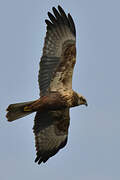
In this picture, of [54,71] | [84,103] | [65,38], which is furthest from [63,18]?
[84,103]

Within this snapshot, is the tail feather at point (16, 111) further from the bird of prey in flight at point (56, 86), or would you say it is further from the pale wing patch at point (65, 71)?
the pale wing patch at point (65, 71)

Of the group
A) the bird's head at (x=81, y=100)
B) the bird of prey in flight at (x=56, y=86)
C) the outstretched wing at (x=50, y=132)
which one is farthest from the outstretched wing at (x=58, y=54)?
the outstretched wing at (x=50, y=132)

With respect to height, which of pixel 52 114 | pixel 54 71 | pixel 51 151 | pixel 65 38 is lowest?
pixel 51 151

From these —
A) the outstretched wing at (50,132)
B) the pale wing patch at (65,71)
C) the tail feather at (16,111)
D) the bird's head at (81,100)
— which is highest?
the pale wing patch at (65,71)

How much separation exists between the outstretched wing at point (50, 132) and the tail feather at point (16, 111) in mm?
811

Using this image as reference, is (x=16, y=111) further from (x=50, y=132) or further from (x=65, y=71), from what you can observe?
(x=65, y=71)

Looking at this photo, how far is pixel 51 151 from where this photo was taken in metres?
14.4

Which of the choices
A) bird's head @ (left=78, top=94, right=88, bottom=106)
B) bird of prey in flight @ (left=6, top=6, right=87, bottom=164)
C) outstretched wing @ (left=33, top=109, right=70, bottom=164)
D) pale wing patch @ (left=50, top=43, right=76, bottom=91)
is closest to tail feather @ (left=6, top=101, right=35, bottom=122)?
bird of prey in flight @ (left=6, top=6, right=87, bottom=164)

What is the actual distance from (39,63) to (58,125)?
1.81m

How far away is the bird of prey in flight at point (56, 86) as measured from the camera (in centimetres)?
1385

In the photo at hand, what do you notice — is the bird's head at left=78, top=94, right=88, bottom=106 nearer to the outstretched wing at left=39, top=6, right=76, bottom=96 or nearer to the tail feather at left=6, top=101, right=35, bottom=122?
the outstretched wing at left=39, top=6, right=76, bottom=96

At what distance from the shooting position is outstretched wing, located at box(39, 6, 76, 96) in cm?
1398

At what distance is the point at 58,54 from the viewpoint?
1427cm

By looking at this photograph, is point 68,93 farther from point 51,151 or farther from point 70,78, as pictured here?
point 51,151
